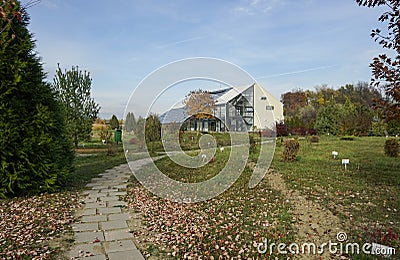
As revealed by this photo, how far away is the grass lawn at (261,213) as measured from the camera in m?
3.19

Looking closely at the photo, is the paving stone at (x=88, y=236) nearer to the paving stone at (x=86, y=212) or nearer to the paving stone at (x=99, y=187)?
the paving stone at (x=86, y=212)

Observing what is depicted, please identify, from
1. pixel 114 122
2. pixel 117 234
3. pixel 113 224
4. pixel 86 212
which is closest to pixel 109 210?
pixel 86 212

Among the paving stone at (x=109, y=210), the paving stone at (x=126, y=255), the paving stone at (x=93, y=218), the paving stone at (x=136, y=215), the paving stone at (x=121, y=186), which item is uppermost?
the paving stone at (x=121, y=186)

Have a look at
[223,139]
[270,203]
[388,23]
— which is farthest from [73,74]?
[388,23]

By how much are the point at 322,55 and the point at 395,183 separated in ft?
24.8

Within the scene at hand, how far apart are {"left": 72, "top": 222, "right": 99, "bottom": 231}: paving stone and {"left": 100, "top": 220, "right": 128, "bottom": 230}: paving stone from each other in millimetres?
91

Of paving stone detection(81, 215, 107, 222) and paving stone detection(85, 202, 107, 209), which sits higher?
paving stone detection(85, 202, 107, 209)

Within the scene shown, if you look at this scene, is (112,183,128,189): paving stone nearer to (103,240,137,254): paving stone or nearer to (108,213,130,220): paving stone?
(108,213,130,220): paving stone

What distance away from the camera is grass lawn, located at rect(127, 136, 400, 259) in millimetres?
3189

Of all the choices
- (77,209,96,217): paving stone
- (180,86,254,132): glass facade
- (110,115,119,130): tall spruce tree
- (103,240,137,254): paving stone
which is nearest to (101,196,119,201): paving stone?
(77,209,96,217): paving stone

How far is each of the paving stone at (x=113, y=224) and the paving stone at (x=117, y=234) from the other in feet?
0.48

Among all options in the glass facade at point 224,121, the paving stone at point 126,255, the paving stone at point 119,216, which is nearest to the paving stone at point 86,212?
the paving stone at point 119,216

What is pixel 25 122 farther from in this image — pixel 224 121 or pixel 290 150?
pixel 224 121

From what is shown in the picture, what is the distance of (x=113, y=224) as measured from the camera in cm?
398
